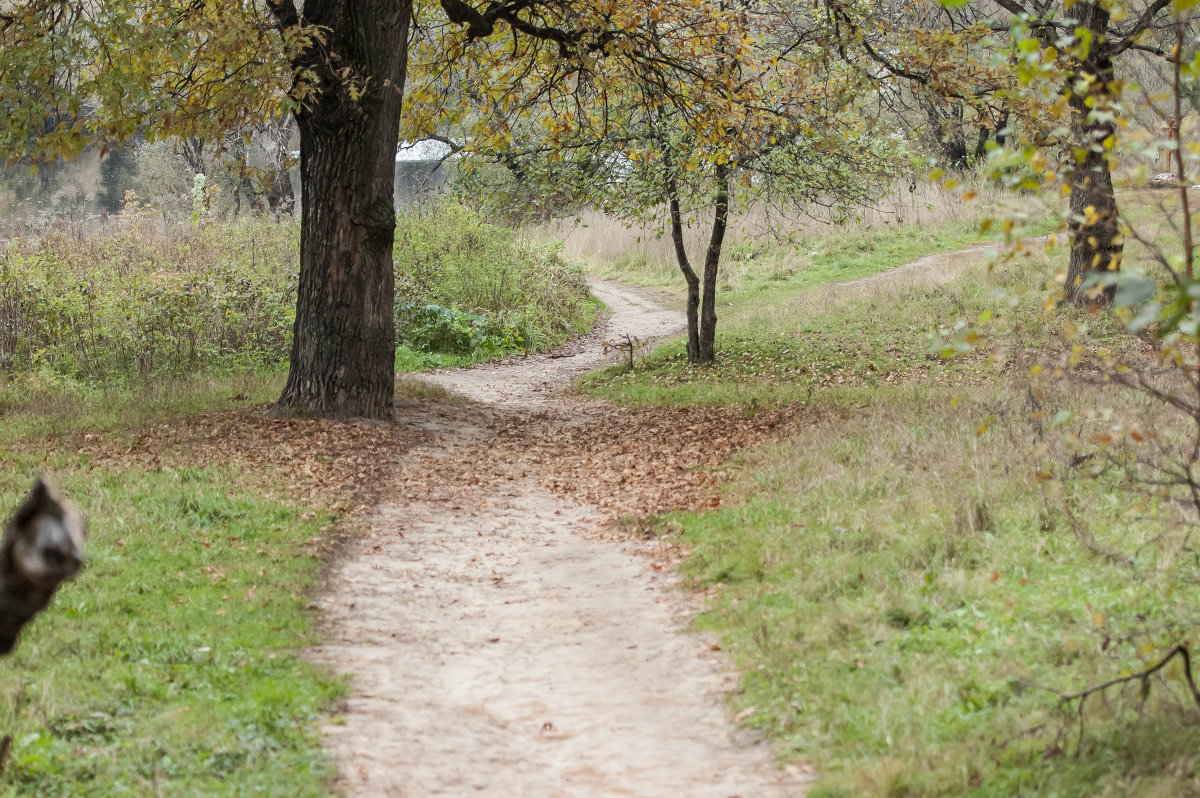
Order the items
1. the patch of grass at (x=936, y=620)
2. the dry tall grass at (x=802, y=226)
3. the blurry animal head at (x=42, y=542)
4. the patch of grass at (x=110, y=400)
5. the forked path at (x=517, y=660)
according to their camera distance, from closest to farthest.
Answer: the blurry animal head at (x=42, y=542) → the patch of grass at (x=936, y=620) → the forked path at (x=517, y=660) → the patch of grass at (x=110, y=400) → the dry tall grass at (x=802, y=226)

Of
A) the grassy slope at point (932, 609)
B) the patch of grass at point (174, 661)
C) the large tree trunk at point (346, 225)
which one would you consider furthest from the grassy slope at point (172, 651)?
the large tree trunk at point (346, 225)

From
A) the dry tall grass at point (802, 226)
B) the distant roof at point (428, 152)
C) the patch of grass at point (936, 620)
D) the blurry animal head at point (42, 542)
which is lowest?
the patch of grass at point (936, 620)

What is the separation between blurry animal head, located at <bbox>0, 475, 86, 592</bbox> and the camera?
2154 millimetres

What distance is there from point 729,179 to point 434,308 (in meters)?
7.19

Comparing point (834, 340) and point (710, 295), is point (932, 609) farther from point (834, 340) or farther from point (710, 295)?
point (834, 340)

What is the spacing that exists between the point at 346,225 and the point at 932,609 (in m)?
8.41

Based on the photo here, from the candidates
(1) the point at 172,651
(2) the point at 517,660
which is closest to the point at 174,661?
(1) the point at 172,651

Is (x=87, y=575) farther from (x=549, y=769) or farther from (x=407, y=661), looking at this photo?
(x=549, y=769)

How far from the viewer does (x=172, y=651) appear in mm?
5801

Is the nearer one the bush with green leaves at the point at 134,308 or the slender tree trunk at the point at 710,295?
the bush with green leaves at the point at 134,308

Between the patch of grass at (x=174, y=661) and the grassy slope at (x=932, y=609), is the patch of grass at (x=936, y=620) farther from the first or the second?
the patch of grass at (x=174, y=661)

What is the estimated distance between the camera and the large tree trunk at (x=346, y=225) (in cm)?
1198

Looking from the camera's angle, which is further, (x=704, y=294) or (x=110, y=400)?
(x=704, y=294)

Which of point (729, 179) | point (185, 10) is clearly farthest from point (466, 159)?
point (185, 10)
